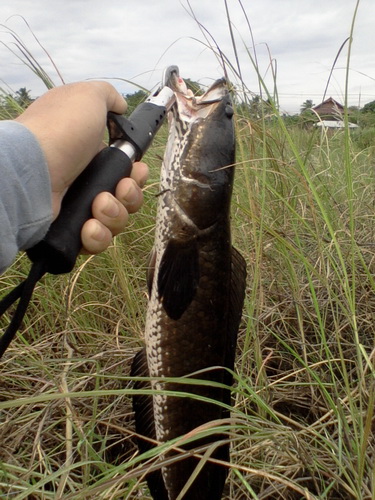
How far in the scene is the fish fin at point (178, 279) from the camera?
1616 mm

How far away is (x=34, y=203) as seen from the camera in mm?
1296

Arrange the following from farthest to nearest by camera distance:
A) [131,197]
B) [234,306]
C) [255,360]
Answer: [255,360] → [234,306] → [131,197]

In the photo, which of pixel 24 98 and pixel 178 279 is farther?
pixel 24 98

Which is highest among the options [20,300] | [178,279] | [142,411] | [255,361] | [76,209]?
[76,209]

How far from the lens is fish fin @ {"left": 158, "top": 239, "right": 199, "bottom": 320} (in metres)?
1.62

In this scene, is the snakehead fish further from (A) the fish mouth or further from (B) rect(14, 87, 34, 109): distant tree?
(B) rect(14, 87, 34, 109): distant tree

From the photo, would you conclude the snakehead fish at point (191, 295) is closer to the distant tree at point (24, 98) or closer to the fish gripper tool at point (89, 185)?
the fish gripper tool at point (89, 185)

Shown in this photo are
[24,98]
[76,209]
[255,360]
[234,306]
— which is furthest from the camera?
[24,98]

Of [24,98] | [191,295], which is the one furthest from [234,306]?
[24,98]

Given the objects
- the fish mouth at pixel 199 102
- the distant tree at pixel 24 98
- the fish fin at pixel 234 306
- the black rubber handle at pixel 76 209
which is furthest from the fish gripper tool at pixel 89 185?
the distant tree at pixel 24 98

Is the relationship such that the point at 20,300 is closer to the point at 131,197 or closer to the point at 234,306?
the point at 131,197

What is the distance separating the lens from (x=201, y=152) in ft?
5.83

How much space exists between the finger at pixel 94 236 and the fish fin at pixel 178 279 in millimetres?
228

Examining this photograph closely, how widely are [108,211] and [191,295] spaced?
370 millimetres
